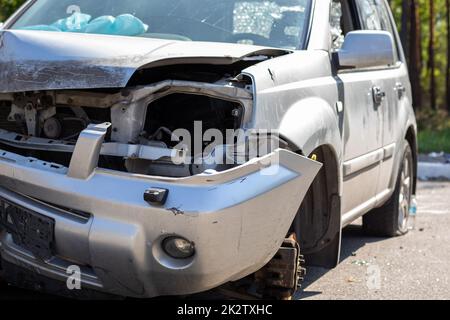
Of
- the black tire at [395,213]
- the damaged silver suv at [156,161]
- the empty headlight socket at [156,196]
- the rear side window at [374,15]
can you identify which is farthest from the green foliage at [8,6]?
the empty headlight socket at [156,196]

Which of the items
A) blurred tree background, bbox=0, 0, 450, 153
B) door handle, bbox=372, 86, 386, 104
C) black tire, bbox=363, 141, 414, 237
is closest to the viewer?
door handle, bbox=372, 86, 386, 104

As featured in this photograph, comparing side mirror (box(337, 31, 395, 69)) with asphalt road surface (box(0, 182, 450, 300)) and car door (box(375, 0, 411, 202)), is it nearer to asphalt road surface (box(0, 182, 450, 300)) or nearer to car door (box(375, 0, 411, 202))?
car door (box(375, 0, 411, 202))

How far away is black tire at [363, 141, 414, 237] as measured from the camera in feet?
21.3

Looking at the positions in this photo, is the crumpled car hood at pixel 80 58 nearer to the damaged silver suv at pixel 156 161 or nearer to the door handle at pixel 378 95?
the damaged silver suv at pixel 156 161

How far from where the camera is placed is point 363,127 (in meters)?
5.11

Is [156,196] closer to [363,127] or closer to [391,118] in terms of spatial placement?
[363,127]

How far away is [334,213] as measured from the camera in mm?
4570

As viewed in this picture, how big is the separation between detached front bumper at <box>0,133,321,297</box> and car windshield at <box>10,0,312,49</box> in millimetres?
1226

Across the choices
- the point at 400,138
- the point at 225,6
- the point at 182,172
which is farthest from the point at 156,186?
the point at 400,138

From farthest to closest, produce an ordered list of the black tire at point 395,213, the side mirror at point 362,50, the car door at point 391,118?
the black tire at point 395,213
the car door at point 391,118
the side mirror at point 362,50

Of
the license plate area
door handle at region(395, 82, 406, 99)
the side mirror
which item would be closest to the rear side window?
door handle at region(395, 82, 406, 99)

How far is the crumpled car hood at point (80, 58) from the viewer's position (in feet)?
11.6

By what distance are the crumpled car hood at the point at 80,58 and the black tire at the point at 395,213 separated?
3.04 metres

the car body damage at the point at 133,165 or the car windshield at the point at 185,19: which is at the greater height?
the car windshield at the point at 185,19
